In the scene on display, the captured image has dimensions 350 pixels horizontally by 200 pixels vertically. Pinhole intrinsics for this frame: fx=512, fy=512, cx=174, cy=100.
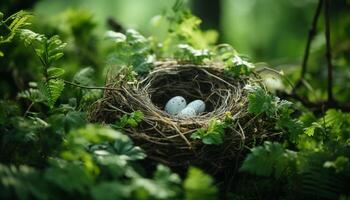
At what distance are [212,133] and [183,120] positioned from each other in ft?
1.04

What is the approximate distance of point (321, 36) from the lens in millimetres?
4926

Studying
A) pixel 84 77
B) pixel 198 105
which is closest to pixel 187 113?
pixel 198 105

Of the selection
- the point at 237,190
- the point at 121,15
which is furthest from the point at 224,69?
the point at 121,15

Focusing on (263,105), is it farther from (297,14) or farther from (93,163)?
(297,14)

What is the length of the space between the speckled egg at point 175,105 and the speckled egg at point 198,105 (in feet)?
0.16

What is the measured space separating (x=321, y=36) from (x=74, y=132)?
3.56m

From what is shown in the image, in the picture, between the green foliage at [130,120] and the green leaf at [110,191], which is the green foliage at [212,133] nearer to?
the green foliage at [130,120]

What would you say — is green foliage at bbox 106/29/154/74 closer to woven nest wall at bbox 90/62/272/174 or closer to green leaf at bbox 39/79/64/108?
woven nest wall at bbox 90/62/272/174

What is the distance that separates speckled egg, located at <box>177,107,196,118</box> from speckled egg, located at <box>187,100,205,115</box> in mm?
51

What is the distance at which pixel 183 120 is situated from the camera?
8.59 ft

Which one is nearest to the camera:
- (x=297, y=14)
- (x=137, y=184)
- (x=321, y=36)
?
(x=137, y=184)

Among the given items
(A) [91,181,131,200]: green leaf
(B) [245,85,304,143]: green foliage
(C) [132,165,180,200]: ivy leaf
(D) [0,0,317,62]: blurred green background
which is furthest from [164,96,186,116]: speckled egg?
(D) [0,0,317,62]: blurred green background

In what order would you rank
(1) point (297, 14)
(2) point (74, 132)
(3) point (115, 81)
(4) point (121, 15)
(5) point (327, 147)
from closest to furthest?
1. (2) point (74, 132)
2. (5) point (327, 147)
3. (3) point (115, 81)
4. (1) point (297, 14)
5. (4) point (121, 15)

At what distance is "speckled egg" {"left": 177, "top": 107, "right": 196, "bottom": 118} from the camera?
2.80 metres
